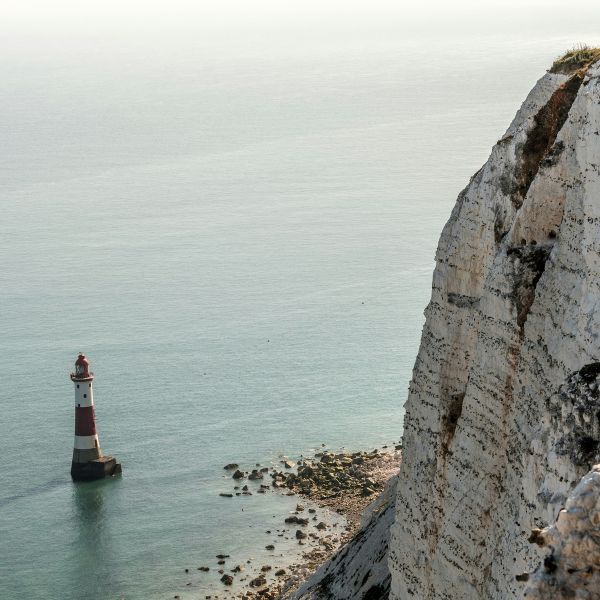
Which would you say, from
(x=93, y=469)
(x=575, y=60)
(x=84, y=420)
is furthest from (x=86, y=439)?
(x=575, y=60)

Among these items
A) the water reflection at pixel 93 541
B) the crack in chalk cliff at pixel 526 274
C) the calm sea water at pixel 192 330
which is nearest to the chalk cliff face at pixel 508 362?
the crack in chalk cliff at pixel 526 274

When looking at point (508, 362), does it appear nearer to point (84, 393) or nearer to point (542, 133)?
point (542, 133)

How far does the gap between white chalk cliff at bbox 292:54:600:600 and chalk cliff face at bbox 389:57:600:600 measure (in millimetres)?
29

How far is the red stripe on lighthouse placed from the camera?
2672 inches

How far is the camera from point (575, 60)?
23.9 m

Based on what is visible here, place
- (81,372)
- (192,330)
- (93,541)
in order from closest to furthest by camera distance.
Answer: (93,541) → (81,372) → (192,330)

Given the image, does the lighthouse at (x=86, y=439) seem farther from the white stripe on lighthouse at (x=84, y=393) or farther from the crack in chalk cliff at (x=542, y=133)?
the crack in chalk cliff at (x=542, y=133)

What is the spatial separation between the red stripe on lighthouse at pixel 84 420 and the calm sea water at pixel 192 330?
2.93 metres

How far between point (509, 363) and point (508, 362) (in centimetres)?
3

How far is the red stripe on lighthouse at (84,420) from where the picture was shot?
6788cm

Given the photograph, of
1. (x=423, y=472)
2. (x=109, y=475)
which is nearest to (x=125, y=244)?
(x=109, y=475)

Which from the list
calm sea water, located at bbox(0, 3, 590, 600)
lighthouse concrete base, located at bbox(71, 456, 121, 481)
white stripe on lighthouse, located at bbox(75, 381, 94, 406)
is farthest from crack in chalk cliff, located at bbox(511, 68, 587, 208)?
lighthouse concrete base, located at bbox(71, 456, 121, 481)

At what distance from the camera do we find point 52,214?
413 ft

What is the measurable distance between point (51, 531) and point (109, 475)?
674 centimetres
